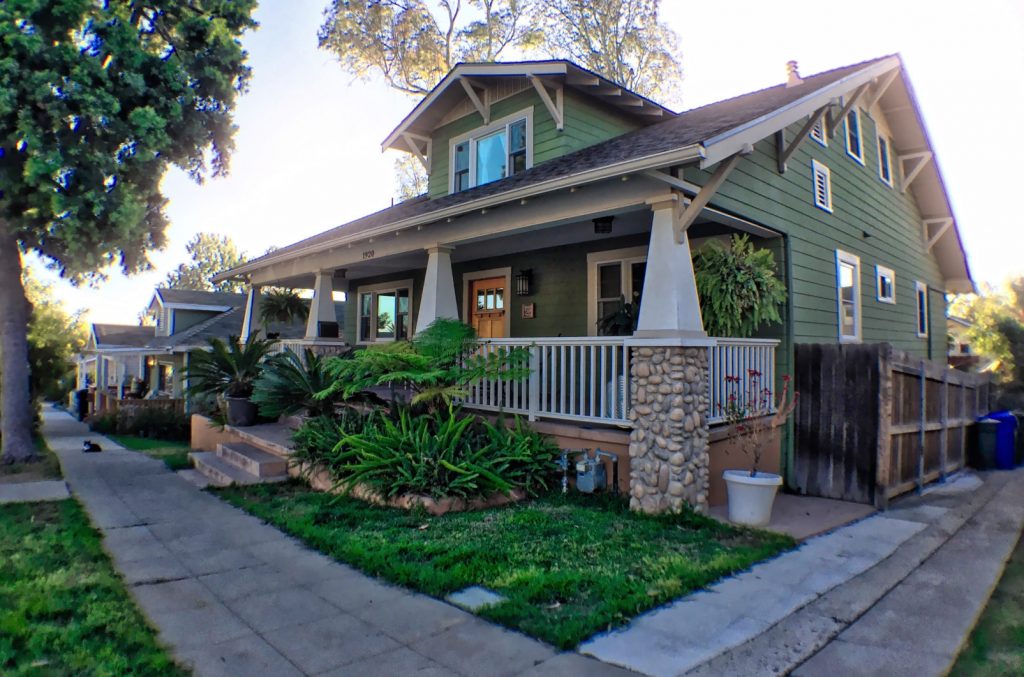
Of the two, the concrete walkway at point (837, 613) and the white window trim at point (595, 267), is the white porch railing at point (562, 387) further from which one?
the concrete walkway at point (837, 613)

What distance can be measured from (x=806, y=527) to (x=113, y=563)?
5930 millimetres

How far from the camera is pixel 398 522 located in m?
5.25

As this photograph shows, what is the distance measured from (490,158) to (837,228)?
5.83 m

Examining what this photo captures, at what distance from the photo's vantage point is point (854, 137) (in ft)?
33.5

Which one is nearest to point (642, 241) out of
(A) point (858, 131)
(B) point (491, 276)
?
(B) point (491, 276)

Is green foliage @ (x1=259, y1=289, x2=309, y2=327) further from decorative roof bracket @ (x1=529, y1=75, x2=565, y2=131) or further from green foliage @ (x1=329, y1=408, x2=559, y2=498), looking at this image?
green foliage @ (x1=329, y1=408, x2=559, y2=498)

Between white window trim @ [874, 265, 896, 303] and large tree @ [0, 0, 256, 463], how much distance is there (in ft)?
Result: 40.2

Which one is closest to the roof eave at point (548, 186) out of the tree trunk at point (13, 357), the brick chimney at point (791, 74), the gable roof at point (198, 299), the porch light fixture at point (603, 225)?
the porch light fixture at point (603, 225)

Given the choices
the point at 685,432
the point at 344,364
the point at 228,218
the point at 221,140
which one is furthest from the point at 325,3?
the point at 228,218

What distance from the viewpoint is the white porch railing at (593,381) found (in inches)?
242

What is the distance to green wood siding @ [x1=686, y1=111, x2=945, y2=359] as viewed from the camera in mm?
7398

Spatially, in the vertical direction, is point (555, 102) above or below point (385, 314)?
above

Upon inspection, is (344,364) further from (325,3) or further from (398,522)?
(325,3)

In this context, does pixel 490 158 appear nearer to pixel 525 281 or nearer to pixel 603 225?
pixel 525 281
